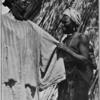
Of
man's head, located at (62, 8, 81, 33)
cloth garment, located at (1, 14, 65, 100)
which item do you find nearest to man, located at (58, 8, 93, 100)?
man's head, located at (62, 8, 81, 33)

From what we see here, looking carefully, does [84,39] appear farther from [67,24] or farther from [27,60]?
[27,60]

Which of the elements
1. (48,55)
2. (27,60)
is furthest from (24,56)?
(48,55)

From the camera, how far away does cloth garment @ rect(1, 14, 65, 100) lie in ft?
83.0

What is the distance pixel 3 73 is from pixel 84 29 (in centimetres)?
103

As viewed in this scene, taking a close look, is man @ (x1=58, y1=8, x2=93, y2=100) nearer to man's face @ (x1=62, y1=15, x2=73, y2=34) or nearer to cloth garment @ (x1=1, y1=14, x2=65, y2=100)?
man's face @ (x1=62, y1=15, x2=73, y2=34)

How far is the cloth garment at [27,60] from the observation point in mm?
25312

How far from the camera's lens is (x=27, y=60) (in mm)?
25422

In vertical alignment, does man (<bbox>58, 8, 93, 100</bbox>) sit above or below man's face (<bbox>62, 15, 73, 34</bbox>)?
below

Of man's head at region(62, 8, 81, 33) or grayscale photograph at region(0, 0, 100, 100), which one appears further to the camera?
man's head at region(62, 8, 81, 33)

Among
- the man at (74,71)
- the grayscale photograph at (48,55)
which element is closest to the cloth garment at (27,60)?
the grayscale photograph at (48,55)

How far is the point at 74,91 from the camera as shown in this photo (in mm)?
25672

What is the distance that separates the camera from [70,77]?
2567cm

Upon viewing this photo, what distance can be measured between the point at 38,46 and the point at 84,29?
0.57m

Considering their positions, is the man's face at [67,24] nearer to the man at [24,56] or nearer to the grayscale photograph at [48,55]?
the grayscale photograph at [48,55]
